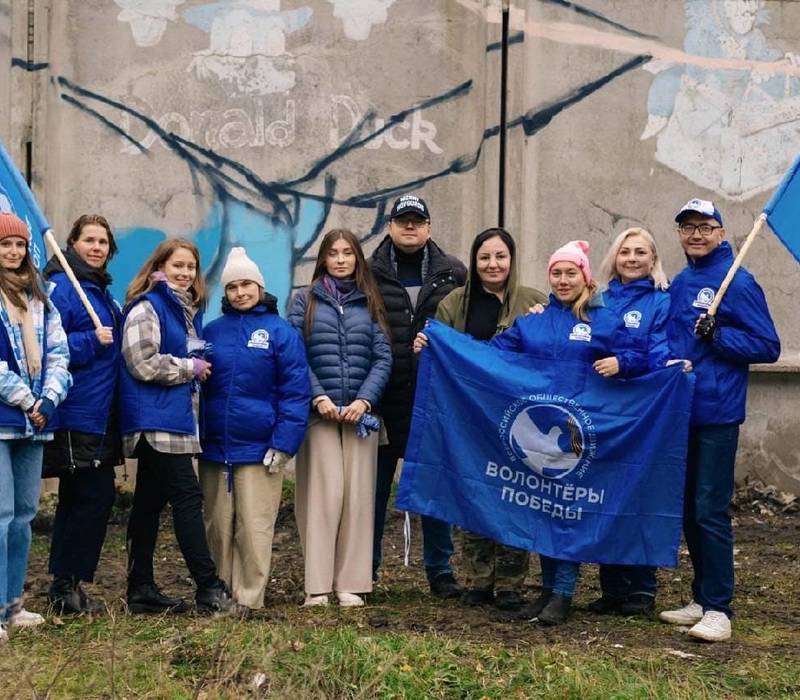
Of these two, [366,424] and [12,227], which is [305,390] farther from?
[12,227]

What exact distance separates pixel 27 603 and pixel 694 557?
339cm

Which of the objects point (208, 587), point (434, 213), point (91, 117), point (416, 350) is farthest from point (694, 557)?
point (91, 117)

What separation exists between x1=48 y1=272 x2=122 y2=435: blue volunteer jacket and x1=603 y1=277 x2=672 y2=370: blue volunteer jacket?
244cm

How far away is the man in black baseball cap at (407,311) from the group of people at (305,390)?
0.01 metres

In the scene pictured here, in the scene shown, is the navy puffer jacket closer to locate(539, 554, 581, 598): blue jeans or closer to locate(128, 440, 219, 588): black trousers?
locate(128, 440, 219, 588): black trousers

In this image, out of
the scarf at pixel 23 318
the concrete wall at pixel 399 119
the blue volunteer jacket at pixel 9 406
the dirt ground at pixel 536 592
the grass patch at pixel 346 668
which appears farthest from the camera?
the concrete wall at pixel 399 119

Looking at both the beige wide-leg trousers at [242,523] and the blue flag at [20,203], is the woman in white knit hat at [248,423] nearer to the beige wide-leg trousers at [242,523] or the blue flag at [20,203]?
the beige wide-leg trousers at [242,523]

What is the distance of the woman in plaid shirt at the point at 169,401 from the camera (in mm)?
6773

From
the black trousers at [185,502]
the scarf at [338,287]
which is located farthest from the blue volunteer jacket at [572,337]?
the black trousers at [185,502]

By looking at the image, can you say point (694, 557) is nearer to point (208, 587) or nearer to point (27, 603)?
point (208, 587)

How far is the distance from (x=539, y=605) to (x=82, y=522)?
2261mm

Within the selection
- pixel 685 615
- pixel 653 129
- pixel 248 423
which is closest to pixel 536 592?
pixel 685 615

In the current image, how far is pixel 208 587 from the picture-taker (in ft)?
22.6

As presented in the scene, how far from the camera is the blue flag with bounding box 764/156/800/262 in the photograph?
23.1 feet
